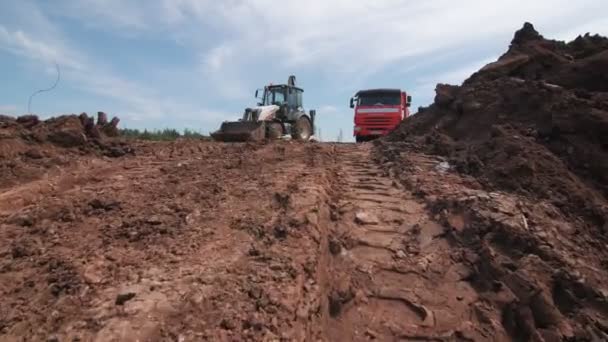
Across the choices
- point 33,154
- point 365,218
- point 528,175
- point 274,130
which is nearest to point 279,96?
point 274,130

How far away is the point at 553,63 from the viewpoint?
819 centimetres

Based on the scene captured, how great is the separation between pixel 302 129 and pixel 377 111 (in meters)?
2.86

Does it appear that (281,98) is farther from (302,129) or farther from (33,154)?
(33,154)

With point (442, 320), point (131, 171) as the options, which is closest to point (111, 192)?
point (131, 171)

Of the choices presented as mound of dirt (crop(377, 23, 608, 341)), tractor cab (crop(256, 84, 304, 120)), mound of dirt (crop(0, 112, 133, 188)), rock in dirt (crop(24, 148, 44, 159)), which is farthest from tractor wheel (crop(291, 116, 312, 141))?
rock in dirt (crop(24, 148, 44, 159))

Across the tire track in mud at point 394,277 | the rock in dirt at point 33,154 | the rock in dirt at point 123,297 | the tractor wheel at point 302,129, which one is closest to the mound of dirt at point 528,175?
the tire track in mud at point 394,277

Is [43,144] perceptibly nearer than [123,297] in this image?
No

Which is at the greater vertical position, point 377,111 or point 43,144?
point 377,111

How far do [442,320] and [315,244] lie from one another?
1157mm

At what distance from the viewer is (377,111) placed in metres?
14.7

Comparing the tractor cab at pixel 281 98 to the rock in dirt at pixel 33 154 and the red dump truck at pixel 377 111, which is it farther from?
the rock in dirt at pixel 33 154

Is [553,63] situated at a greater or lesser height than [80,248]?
greater

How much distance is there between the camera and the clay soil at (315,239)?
105 inches

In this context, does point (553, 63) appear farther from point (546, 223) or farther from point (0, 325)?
point (0, 325)
